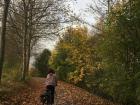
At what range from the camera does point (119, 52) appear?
23.0 meters

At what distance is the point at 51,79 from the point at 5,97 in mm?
3600

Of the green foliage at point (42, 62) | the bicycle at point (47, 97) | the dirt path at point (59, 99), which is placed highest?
the green foliage at point (42, 62)

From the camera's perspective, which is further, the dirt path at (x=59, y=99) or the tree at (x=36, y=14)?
the tree at (x=36, y=14)

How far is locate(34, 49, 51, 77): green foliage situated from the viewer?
7568cm

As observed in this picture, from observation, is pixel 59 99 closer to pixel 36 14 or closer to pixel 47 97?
pixel 47 97

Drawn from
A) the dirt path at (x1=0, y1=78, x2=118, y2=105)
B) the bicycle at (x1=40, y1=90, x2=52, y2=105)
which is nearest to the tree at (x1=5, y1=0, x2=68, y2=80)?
the dirt path at (x1=0, y1=78, x2=118, y2=105)

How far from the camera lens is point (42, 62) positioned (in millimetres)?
76188

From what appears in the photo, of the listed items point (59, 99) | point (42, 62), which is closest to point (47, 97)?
point (59, 99)

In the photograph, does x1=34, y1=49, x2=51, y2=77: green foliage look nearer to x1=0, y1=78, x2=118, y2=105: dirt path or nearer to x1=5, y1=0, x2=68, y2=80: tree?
x1=5, y1=0, x2=68, y2=80: tree

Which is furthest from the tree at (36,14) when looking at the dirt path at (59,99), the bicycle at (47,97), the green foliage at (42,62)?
the green foliage at (42,62)

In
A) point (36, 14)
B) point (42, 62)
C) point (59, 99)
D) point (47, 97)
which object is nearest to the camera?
point (47, 97)

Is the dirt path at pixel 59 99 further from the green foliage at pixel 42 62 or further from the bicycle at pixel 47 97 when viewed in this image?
the green foliage at pixel 42 62

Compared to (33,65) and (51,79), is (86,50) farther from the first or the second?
(33,65)

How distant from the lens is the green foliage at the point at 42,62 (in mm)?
75681
